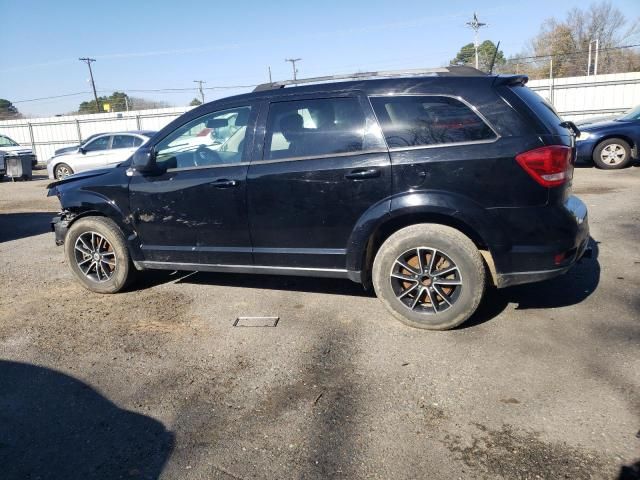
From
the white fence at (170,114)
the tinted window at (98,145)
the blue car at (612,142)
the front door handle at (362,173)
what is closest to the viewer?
the front door handle at (362,173)

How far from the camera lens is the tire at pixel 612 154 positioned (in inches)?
455

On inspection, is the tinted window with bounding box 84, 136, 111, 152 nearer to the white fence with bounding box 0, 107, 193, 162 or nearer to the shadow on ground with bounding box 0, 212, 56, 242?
the shadow on ground with bounding box 0, 212, 56, 242

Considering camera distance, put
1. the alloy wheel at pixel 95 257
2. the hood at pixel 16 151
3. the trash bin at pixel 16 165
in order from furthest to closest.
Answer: the hood at pixel 16 151 < the trash bin at pixel 16 165 < the alloy wheel at pixel 95 257

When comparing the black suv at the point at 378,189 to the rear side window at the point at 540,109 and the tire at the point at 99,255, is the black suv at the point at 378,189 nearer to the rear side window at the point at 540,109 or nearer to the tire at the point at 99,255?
the rear side window at the point at 540,109

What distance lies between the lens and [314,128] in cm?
411

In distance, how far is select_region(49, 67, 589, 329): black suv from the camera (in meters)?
3.59

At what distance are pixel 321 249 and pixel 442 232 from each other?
1000 millimetres

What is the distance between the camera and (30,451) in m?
2.69

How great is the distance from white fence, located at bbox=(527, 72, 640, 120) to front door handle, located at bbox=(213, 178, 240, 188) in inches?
802

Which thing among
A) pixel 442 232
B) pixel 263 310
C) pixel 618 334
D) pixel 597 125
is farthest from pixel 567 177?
pixel 597 125

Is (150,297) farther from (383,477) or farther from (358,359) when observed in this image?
(383,477)

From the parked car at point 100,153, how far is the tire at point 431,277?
1180 cm

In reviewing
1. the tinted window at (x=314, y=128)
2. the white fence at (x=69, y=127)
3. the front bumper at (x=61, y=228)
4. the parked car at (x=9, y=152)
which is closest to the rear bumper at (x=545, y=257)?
the tinted window at (x=314, y=128)

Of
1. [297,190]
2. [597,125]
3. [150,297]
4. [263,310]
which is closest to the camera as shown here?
[297,190]
